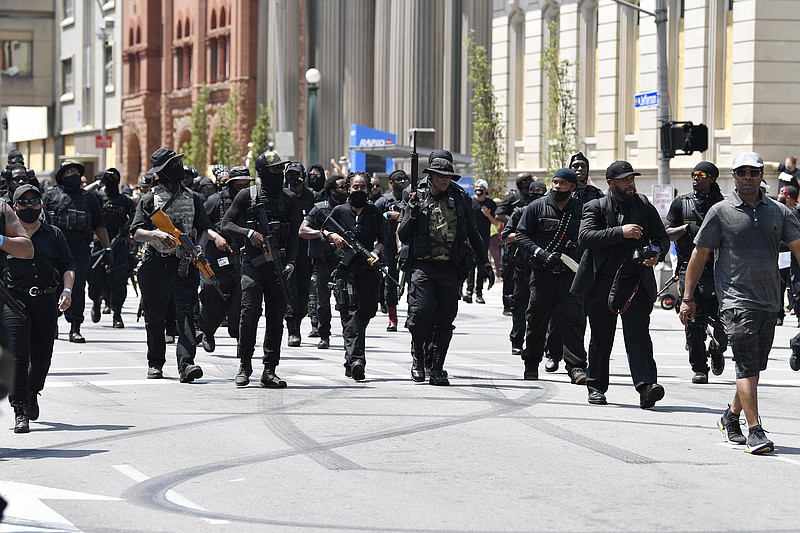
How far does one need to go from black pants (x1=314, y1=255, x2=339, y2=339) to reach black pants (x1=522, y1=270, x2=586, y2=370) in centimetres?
372

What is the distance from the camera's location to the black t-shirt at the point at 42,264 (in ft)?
35.6

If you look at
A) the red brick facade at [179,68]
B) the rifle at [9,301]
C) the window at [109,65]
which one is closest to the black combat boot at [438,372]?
the rifle at [9,301]

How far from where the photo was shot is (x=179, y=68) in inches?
2717

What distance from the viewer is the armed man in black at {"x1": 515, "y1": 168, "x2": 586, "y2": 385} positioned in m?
13.7

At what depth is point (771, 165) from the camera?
2977cm

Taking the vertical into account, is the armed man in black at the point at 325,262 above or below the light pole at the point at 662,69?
below

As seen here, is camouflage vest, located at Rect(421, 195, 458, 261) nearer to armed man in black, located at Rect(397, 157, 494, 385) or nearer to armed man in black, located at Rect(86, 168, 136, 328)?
armed man in black, located at Rect(397, 157, 494, 385)

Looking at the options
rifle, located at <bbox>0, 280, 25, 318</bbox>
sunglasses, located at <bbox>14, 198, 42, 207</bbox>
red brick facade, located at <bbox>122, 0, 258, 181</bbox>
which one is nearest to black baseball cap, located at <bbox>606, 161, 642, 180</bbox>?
sunglasses, located at <bbox>14, 198, 42, 207</bbox>

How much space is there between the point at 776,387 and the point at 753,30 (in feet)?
57.4

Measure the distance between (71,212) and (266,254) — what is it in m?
4.81

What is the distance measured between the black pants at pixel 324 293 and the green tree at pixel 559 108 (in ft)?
53.5

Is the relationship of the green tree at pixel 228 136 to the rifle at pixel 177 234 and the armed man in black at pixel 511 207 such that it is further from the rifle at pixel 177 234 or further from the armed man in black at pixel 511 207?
the rifle at pixel 177 234

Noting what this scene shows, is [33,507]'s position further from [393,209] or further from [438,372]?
[393,209]

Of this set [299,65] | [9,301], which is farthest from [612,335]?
[299,65]
